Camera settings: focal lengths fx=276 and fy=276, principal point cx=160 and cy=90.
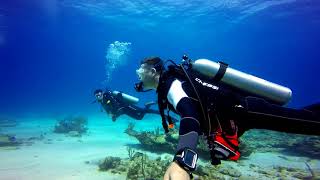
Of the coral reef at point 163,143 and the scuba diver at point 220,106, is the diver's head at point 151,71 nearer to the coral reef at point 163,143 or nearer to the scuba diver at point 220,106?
the scuba diver at point 220,106

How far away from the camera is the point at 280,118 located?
3.73m

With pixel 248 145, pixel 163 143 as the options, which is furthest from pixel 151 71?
pixel 248 145

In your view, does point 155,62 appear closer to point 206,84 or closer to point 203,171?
point 206,84

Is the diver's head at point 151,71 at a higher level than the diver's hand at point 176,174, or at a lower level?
higher

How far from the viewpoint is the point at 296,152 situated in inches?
523

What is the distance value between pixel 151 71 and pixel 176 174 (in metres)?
2.30

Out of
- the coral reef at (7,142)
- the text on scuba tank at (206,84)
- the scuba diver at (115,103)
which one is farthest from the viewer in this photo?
the coral reef at (7,142)

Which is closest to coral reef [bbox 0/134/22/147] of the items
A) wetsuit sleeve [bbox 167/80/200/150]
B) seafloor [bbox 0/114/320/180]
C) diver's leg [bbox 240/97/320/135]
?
seafloor [bbox 0/114/320/180]

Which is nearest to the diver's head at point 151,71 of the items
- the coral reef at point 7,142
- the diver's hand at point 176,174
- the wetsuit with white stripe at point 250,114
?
the wetsuit with white stripe at point 250,114

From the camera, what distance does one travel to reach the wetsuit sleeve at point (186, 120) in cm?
268

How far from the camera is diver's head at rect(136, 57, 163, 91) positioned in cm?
434

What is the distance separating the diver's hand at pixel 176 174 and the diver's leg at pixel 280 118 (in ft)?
5.52

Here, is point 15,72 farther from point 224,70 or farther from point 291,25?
point 224,70

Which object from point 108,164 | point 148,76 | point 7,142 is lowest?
point 108,164
